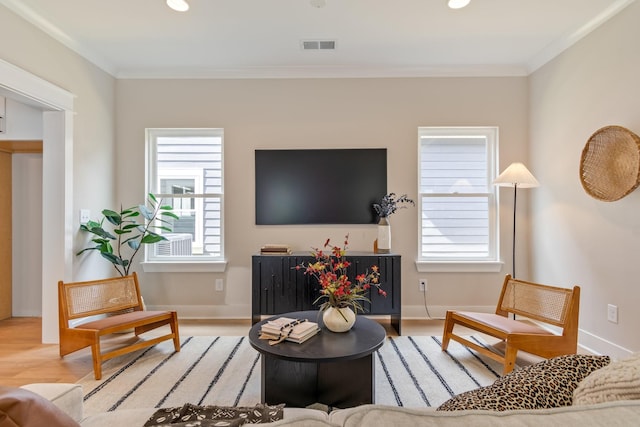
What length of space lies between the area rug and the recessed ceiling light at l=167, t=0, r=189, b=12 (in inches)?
112

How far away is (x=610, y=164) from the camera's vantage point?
248 centimetres

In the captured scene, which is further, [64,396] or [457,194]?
[457,194]

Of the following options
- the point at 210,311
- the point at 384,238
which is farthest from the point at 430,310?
the point at 210,311

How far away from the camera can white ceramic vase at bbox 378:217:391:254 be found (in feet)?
11.0

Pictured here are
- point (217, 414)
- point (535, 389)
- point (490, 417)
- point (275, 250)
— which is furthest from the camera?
point (275, 250)

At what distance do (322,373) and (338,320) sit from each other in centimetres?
34

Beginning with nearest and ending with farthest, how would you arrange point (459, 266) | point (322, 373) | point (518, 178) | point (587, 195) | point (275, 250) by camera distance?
point (322, 373) → point (587, 195) → point (518, 178) → point (275, 250) → point (459, 266)

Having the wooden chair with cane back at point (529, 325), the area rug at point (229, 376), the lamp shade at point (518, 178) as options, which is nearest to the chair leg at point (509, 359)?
the wooden chair with cane back at point (529, 325)

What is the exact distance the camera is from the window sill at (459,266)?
11.7 feet

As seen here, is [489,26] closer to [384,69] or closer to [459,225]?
[384,69]

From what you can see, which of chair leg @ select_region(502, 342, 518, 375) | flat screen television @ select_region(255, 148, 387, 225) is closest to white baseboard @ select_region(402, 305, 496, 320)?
flat screen television @ select_region(255, 148, 387, 225)

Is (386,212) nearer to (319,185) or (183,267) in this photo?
(319,185)

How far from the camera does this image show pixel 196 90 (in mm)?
3633

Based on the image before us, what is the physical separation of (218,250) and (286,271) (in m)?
0.97
